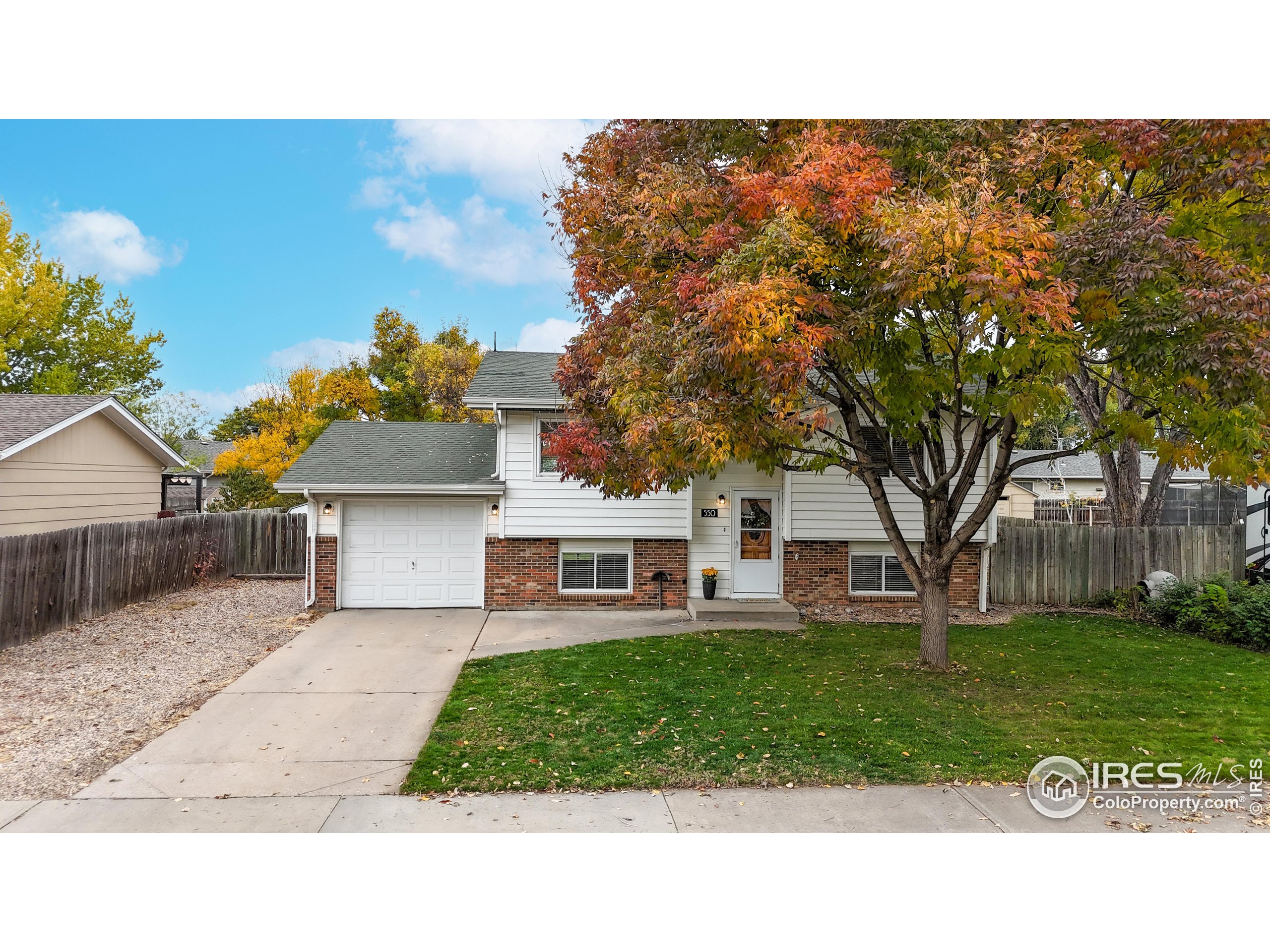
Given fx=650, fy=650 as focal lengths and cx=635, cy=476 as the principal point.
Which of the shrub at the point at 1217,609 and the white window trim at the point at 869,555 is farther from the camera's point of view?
the white window trim at the point at 869,555

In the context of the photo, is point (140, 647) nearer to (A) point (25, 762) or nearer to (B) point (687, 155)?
(A) point (25, 762)

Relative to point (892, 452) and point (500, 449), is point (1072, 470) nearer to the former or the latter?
point (892, 452)

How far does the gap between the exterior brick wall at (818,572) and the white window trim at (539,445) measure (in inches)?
176

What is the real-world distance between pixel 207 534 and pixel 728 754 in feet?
45.2

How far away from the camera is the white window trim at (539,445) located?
11.6 meters

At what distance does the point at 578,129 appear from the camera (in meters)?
6.85

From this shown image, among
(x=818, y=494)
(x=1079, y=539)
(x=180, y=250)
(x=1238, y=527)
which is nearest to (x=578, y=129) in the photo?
(x=818, y=494)

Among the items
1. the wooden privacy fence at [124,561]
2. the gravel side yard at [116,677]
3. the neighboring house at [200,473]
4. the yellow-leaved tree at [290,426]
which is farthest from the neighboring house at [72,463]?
the yellow-leaved tree at [290,426]

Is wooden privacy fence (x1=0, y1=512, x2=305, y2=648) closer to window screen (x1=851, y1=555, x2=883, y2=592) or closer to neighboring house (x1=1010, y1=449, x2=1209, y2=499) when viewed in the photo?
window screen (x1=851, y1=555, x2=883, y2=592)

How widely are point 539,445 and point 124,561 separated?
7.64 metres

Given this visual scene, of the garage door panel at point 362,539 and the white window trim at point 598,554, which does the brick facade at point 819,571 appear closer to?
the white window trim at point 598,554

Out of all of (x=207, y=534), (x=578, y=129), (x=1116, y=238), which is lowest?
(x=207, y=534)

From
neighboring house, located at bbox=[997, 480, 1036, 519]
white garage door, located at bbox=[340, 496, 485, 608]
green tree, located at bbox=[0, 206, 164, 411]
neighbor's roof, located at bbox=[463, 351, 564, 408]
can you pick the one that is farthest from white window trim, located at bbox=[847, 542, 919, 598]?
green tree, located at bbox=[0, 206, 164, 411]

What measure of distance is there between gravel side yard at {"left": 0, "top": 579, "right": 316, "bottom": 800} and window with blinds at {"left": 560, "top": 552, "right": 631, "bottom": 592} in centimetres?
437
